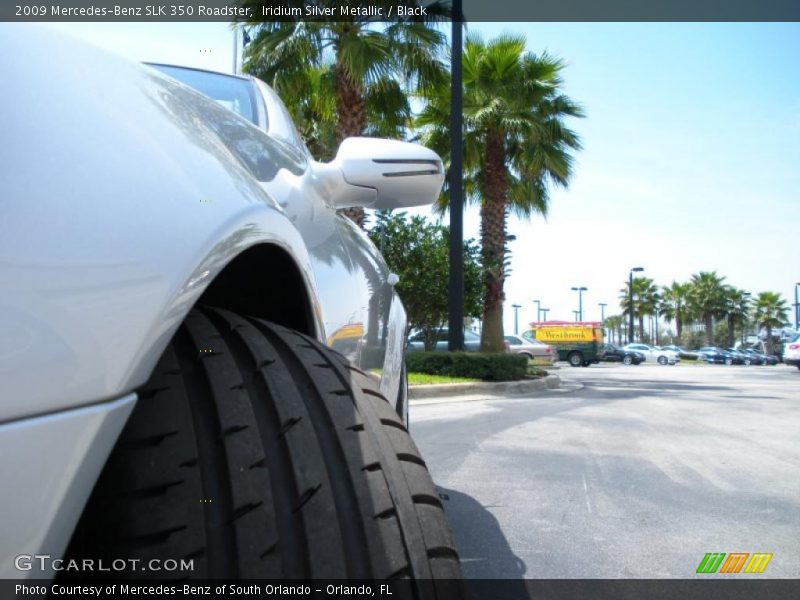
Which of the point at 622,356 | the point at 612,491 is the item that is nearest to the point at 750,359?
the point at 622,356

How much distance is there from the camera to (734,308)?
74.8 m

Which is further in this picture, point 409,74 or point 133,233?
point 409,74

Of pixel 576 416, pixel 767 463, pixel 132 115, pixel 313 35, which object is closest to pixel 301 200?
pixel 132 115

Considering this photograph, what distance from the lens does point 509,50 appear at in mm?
15984

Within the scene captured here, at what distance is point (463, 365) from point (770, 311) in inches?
2920

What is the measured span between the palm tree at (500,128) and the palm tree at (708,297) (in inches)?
2378

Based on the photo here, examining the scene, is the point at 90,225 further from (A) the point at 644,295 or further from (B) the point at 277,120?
(A) the point at 644,295

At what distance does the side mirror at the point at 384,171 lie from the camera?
1876mm

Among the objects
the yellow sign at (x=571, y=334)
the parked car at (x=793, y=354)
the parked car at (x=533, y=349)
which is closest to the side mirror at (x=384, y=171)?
the parked car at (x=793, y=354)

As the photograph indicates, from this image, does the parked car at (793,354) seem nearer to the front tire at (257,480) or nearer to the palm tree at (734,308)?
the front tire at (257,480)

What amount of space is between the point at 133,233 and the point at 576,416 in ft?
23.0

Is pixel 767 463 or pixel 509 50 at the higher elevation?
pixel 509 50

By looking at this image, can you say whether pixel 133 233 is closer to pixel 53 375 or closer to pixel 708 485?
pixel 53 375

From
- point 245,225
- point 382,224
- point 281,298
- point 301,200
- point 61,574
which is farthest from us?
point 382,224
